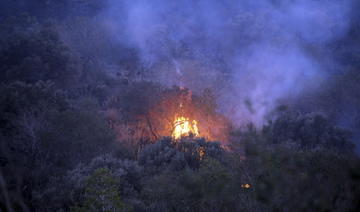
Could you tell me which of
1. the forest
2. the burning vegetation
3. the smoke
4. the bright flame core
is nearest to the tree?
the forest

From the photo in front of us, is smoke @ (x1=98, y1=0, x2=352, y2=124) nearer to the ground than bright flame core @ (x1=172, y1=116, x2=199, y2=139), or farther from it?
farther from it

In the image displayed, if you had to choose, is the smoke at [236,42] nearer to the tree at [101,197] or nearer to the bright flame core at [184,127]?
the bright flame core at [184,127]

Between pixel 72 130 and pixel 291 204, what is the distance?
8.06m

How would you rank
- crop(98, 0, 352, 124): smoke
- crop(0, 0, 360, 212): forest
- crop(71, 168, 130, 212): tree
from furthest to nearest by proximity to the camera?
crop(98, 0, 352, 124): smoke < crop(71, 168, 130, 212): tree < crop(0, 0, 360, 212): forest

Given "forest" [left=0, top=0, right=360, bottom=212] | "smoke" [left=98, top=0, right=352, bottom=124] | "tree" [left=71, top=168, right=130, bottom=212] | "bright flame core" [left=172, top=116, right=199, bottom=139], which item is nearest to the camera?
"forest" [left=0, top=0, right=360, bottom=212]

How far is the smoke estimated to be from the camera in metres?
15.8

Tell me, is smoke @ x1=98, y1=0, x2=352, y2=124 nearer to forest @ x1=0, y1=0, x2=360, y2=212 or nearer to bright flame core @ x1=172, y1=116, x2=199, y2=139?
forest @ x1=0, y1=0, x2=360, y2=212

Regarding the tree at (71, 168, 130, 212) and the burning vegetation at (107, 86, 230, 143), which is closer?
the tree at (71, 168, 130, 212)

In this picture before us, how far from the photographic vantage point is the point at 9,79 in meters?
13.7

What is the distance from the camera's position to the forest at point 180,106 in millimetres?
4910

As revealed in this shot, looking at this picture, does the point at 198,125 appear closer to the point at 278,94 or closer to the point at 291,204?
the point at 278,94

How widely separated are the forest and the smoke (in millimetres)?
99

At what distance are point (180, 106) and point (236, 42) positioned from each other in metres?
8.63

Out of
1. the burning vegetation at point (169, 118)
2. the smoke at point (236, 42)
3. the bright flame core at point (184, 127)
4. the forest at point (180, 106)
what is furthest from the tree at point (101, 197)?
the smoke at point (236, 42)
